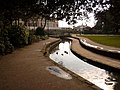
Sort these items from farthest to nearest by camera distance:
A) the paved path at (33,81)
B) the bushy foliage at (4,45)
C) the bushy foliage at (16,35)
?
the bushy foliage at (16,35) → the bushy foliage at (4,45) → the paved path at (33,81)

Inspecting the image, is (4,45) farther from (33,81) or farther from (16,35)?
(33,81)

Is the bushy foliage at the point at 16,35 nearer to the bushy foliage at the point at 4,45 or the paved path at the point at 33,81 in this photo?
the bushy foliage at the point at 4,45

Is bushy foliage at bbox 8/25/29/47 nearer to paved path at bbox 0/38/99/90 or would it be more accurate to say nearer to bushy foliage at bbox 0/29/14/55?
bushy foliage at bbox 0/29/14/55

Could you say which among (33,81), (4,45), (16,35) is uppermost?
(16,35)

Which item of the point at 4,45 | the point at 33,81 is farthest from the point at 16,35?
the point at 33,81

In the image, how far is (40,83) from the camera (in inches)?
449

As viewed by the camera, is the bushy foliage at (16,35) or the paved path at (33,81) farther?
the bushy foliage at (16,35)

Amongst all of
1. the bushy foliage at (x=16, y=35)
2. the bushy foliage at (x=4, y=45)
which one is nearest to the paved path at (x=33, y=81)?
the bushy foliage at (x=4, y=45)

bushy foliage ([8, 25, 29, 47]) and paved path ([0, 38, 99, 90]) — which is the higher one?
bushy foliage ([8, 25, 29, 47])

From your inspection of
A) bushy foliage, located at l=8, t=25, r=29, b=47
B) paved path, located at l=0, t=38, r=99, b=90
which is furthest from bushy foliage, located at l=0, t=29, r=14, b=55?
paved path, located at l=0, t=38, r=99, b=90

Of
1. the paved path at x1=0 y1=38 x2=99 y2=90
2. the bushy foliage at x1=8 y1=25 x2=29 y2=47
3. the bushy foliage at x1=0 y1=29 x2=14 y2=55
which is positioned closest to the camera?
the paved path at x1=0 y1=38 x2=99 y2=90

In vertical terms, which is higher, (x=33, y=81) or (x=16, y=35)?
(x=16, y=35)

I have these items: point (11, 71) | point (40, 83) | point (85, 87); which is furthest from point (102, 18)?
point (11, 71)

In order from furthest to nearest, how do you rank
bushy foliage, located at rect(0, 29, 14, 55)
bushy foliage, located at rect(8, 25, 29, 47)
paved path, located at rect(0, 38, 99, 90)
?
bushy foliage, located at rect(8, 25, 29, 47) < bushy foliage, located at rect(0, 29, 14, 55) < paved path, located at rect(0, 38, 99, 90)
